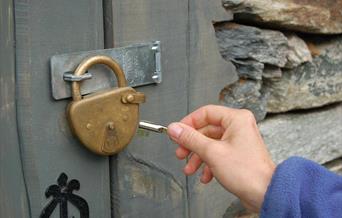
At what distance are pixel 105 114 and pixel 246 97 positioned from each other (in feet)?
1.34

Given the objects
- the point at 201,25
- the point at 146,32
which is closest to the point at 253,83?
the point at 201,25

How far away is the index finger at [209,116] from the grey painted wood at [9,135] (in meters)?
0.26

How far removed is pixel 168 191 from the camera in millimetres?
1115

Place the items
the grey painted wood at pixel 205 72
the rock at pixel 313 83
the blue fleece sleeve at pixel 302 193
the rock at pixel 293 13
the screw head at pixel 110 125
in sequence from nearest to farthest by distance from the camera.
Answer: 1. the blue fleece sleeve at pixel 302 193
2. the screw head at pixel 110 125
3. the grey painted wood at pixel 205 72
4. the rock at pixel 293 13
5. the rock at pixel 313 83

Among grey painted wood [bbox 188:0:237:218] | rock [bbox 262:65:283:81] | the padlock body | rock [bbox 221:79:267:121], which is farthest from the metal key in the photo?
rock [bbox 262:65:283:81]

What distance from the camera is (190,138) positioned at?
899 millimetres

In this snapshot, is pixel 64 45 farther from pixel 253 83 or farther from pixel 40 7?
pixel 253 83

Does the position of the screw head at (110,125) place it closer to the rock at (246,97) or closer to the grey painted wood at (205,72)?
the grey painted wood at (205,72)

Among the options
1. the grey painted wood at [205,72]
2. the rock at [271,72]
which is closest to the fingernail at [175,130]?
the grey painted wood at [205,72]

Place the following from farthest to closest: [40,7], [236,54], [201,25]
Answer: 1. [236,54]
2. [201,25]
3. [40,7]

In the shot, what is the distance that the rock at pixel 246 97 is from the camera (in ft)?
4.00

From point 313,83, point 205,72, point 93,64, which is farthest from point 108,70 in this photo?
point 313,83

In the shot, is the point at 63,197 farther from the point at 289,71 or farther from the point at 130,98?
the point at 289,71

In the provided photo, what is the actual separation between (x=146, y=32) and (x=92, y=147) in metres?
0.21
